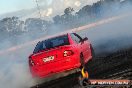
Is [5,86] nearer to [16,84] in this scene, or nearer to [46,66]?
[16,84]

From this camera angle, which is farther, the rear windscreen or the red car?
the rear windscreen

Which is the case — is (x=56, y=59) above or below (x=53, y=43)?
below

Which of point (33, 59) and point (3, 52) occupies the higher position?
point (33, 59)

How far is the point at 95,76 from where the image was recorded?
10094 mm

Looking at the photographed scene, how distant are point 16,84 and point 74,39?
2.63 metres

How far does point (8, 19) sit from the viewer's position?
9050 cm

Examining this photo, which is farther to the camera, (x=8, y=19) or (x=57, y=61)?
(x=8, y=19)

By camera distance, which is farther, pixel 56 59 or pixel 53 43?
pixel 53 43

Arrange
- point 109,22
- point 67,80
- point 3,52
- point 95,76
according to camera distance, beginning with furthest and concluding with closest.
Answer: point 109,22 → point 3,52 → point 67,80 → point 95,76

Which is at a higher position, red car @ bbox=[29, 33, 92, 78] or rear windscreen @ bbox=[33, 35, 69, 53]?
rear windscreen @ bbox=[33, 35, 69, 53]

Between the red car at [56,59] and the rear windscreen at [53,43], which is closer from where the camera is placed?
the red car at [56,59]

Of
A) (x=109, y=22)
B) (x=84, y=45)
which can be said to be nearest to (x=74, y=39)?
(x=84, y=45)

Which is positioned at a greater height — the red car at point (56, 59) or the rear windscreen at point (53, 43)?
the rear windscreen at point (53, 43)

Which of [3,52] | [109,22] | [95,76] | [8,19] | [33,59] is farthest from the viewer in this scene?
[8,19]
